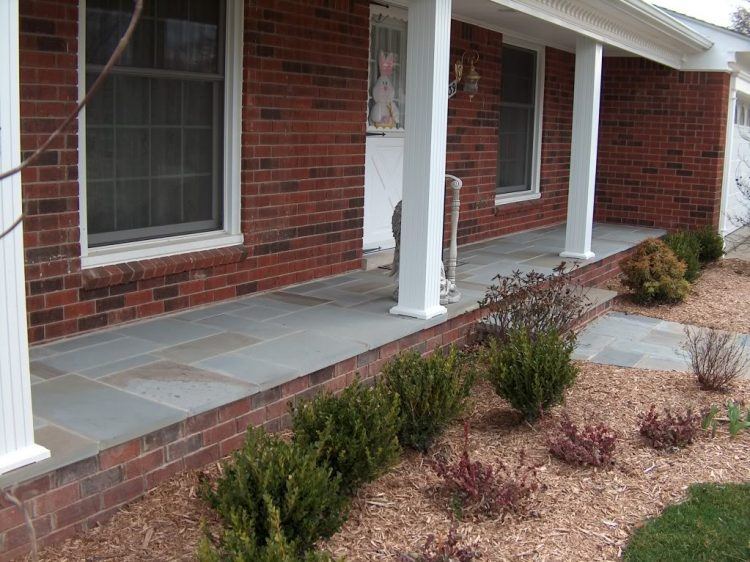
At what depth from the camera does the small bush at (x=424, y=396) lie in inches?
180

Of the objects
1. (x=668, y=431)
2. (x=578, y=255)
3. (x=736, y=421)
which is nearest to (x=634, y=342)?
(x=578, y=255)

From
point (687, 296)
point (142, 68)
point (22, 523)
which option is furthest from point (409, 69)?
point (687, 296)

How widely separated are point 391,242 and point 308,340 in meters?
3.37

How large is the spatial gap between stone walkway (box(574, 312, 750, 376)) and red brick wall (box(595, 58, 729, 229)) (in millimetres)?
5284

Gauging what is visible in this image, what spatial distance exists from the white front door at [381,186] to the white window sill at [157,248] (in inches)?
81.4

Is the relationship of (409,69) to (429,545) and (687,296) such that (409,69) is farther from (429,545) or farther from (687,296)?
(687,296)

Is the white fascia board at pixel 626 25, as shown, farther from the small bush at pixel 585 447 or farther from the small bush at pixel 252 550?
the small bush at pixel 252 550

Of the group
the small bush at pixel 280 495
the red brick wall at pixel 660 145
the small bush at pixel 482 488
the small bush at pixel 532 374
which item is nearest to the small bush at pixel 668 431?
the small bush at pixel 532 374

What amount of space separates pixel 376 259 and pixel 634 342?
2454mm

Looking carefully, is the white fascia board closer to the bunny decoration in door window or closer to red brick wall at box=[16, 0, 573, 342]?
red brick wall at box=[16, 0, 573, 342]

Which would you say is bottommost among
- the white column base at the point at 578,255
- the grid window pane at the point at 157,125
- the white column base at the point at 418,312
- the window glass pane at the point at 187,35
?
the white column base at the point at 418,312

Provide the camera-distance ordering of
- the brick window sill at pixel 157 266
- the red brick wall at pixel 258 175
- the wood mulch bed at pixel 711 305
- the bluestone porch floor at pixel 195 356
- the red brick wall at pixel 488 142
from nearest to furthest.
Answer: the bluestone porch floor at pixel 195 356 → the red brick wall at pixel 258 175 → the brick window sill at pixel 157 266 → the wood mulch bed at pixel 711 305 → the red brick wall at pixel 488 142

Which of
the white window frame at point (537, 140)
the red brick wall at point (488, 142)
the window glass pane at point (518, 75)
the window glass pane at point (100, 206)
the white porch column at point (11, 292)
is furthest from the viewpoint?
the white window frame at point (537, 140)

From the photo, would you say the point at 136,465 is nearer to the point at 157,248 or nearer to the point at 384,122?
the point at 157,248
